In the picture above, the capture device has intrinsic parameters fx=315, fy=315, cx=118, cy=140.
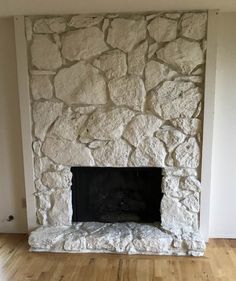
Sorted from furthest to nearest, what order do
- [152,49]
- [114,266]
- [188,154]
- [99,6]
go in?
[188,154], [152,49], [114,266], [99,6]

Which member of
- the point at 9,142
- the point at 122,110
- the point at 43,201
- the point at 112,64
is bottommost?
the point at 43,201

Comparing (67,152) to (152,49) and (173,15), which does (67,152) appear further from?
(173,15)

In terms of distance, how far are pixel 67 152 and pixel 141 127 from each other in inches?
30.0

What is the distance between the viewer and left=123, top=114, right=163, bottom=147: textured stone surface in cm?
297

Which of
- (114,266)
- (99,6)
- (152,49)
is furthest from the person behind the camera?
(152,49)

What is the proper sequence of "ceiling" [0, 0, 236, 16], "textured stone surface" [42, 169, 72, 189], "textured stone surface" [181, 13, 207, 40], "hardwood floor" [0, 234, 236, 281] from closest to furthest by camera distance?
"ceiling" [0, 0, 236, 16]
"hardwood floor" [0, 234, 236, 281]
"textured stone surface" [181, 13, 207, 40]
"textured stone surface" [42, 169, 72, 189]

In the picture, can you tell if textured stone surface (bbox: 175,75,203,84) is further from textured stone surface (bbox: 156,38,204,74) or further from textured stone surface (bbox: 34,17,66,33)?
textured stone surface (bbox: 34,17,66,33)

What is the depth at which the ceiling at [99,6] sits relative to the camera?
8.21 feet

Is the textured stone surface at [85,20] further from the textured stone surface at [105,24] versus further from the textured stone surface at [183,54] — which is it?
the textured stone surface at [183,54]

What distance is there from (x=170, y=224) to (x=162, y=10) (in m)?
2.01

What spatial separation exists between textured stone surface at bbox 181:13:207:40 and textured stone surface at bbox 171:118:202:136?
0.74 metres

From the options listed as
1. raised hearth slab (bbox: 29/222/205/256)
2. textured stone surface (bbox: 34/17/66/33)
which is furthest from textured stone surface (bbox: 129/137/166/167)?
textured stone surface (bbox: 34/17/66/33)

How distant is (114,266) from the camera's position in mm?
2771

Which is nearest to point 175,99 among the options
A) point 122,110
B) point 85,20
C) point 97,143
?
point 122,110
